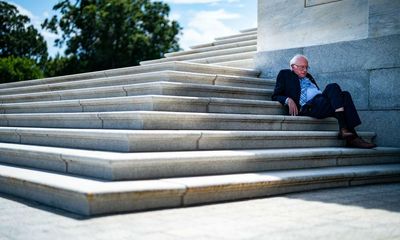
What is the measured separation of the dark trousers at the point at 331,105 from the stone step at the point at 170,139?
13.6 inches

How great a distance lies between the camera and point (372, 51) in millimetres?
7969

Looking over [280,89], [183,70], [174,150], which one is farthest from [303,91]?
[174,150]

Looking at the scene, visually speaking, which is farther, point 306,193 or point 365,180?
point 365,180

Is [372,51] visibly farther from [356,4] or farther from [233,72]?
[233,72]

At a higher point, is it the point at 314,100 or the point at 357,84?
the point at 357,84

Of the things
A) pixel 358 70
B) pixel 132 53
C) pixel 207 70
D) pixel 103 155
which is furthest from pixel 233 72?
pixel 132 53

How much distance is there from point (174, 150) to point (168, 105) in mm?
988

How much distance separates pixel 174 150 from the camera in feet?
18.4

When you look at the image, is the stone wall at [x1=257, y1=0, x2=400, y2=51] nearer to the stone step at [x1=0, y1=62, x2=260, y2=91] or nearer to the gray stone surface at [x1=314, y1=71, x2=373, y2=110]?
the gray stone surface at [x1=314, y1=71, x2=373, y2=110]

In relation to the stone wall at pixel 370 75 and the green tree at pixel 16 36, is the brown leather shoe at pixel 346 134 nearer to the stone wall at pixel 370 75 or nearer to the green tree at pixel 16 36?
the stone wall at pixel 370 75

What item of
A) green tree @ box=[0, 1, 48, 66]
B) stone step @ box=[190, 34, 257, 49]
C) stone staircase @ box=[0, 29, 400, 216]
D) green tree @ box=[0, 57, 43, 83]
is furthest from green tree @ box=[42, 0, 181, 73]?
stone staircase @ box=[0, 29, 400, 216]

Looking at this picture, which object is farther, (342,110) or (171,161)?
(342,110)

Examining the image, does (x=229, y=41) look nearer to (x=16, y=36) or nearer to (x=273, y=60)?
(x=273, y=60)

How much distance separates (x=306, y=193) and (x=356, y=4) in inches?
169
